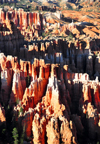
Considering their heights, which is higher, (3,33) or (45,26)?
(3,33)

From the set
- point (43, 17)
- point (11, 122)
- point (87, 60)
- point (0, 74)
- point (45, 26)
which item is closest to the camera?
point (11, 122)

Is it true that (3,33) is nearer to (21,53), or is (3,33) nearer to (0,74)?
(21,53)

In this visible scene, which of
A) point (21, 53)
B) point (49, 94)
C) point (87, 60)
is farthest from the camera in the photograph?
point (87, 60)

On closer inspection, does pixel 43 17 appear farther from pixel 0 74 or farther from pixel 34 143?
pixel 34 143

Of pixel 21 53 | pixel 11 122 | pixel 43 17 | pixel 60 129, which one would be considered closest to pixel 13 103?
pixel 11 122

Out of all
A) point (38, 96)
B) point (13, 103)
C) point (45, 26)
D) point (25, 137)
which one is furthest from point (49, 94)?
point (45, 26)

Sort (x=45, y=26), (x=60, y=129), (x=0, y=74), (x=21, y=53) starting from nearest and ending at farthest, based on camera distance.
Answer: (x=60, y=129), (x=0, y=74), (x=21, y=53), (x=45, y=26)

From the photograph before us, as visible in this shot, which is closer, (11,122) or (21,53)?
(11,122)

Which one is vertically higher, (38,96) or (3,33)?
(3,33)

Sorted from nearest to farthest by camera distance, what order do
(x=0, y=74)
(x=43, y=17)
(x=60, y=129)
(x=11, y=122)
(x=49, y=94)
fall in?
(x=60, y=129) → (x=11, y=122) → (x=49, y=94) → (x=0, y=74) → (x=43, y=17)
